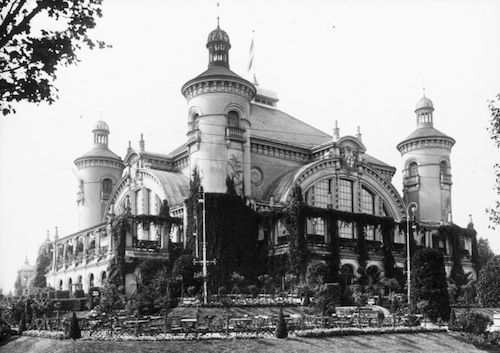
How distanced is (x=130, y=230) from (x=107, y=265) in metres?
4.43

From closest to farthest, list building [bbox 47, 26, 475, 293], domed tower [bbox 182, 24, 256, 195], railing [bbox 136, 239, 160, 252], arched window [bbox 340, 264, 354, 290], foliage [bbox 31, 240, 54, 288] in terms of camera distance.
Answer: railing [bbox 136, 239, 160, 252] → arched window [bbox 340, 264, 354, 290] → domed tower [bbox 182, 24, 256, 195] → building [bbox 47, 26, 475, 293] → foliage [bbox 31, 240, 54, 288]

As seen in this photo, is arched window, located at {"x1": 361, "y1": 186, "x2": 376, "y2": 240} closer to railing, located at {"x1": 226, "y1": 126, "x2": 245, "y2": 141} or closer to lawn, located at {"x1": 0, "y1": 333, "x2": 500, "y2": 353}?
railing, located at {"x1": 226, "y1": 126, "x2": 245, "y2": 141}

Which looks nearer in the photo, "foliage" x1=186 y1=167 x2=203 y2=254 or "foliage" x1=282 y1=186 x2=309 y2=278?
"foliage" x1=282 y1=186 x2=309 y2=278

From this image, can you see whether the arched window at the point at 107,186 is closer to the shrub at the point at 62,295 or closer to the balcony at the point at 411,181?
the shrub at the point at 62,295

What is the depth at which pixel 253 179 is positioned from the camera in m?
56.7

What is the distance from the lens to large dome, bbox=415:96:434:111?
227 feet

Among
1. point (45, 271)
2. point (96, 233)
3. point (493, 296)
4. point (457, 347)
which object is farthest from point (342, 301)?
point (45, 271)

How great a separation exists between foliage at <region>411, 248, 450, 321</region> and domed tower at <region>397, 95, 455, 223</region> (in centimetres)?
2804

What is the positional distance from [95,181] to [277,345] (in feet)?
150

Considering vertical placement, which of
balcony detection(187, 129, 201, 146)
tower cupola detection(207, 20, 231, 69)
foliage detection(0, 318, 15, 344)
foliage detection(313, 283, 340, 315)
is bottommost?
foliage detection(0, 318, 15, 344)

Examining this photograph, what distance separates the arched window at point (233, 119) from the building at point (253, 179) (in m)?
0.10

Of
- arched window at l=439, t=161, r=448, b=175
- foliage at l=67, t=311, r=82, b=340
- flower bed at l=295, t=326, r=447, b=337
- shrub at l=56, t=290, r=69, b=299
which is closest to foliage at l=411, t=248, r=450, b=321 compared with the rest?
flower bed at l=295, t=326, r=447, b=337

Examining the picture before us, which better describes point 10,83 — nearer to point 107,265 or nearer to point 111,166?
point 107,265

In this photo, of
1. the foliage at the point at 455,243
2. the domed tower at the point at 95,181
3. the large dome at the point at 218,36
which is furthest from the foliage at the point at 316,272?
the domed tower at the point at 95,181
